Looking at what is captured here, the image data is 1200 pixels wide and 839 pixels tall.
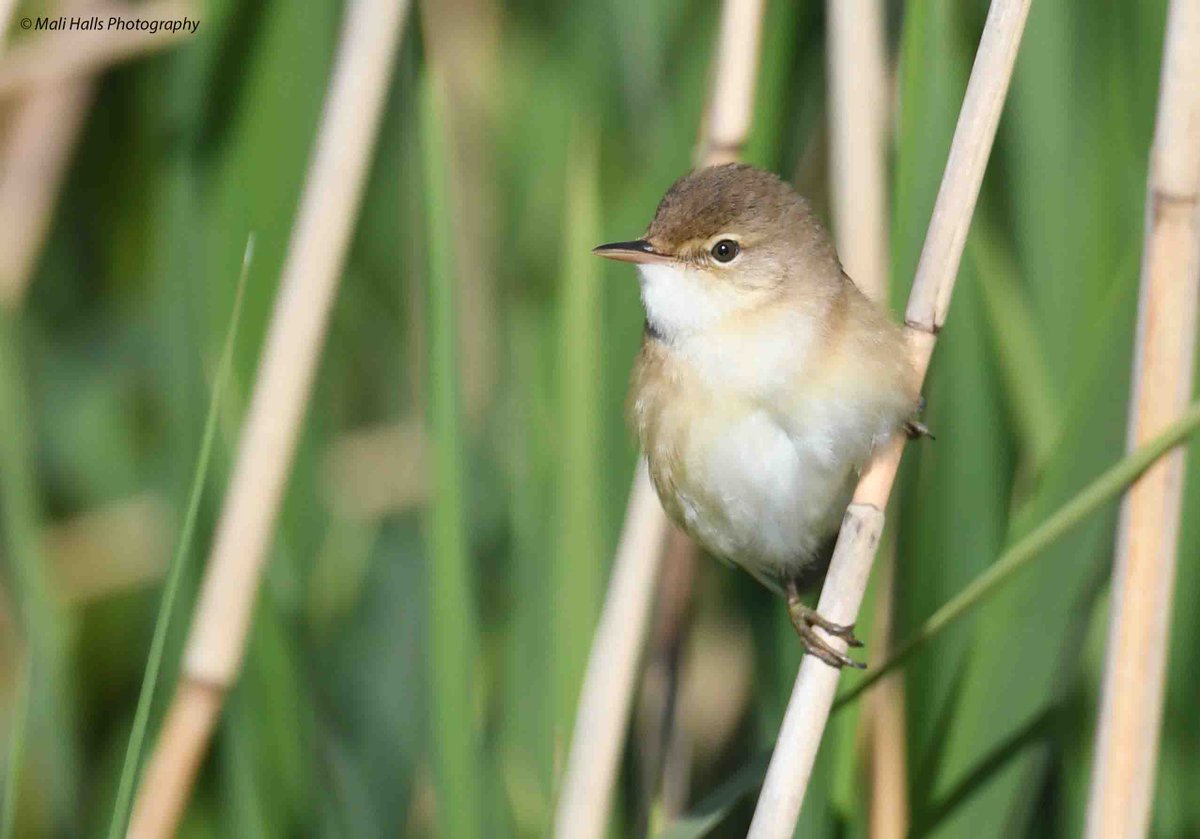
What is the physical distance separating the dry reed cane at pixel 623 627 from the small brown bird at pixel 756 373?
74mm

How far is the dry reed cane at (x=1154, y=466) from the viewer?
152cm

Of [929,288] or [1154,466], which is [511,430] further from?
[1154,466]

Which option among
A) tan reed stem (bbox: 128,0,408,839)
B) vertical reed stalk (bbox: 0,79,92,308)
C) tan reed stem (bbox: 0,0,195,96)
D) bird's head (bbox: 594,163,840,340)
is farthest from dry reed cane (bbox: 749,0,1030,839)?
vertical reed stalk (bbox: 0,79,92,308)

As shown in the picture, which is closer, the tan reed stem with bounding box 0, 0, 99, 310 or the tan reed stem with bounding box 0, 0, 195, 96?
the tan reed stem with bounding box 0, 0, 195, 96

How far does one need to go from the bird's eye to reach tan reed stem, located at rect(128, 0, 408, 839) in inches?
21.1

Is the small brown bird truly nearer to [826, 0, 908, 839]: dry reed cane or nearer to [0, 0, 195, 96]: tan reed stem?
[826, 0, 908, 839]: dry reed cane

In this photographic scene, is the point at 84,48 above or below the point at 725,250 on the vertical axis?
above

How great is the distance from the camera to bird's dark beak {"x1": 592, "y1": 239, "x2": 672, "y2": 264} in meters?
1.90

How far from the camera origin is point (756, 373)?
6.35 ft

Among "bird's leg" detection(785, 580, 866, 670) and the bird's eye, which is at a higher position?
the bird's eye

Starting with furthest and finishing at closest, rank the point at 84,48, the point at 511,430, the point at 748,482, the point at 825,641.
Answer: the point at 84,48, the point at 511,430, the point at 748,482, the point at 825,641

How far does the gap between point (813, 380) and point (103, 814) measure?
137 cm

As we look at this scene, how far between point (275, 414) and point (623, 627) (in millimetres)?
559

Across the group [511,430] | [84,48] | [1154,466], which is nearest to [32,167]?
[84,48]
